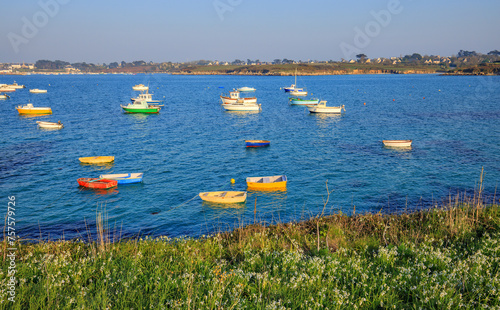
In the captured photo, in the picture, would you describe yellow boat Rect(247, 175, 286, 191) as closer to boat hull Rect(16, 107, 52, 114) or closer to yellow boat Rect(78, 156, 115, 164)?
yellow boat Rect(78, 156, 115, 164)

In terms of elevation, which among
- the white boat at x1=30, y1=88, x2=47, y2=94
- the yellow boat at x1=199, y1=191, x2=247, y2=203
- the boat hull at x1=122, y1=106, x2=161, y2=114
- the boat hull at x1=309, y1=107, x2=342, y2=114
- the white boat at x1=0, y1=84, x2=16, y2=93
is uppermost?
the white boat at x1=0, y1=84, x2=16, y2=93

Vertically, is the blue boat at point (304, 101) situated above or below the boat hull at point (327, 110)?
above

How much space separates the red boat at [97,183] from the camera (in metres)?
28.4

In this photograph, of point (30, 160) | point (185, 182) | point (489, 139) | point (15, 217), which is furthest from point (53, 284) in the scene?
point (489, 139)

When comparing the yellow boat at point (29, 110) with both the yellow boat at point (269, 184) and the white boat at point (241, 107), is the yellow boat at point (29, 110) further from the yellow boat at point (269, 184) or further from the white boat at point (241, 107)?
the yellow boat at point (269, 184)

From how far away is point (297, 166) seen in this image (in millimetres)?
35250

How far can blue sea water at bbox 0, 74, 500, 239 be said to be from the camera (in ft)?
78.4

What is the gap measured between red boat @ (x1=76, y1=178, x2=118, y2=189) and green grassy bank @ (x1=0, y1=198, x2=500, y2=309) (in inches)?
729

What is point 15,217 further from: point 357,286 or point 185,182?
point 357,286

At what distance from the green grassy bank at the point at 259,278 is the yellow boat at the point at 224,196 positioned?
1452 centimetres

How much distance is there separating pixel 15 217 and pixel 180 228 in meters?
12.0

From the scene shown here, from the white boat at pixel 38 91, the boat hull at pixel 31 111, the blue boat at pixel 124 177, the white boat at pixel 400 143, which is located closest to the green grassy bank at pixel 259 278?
the blue boat at pixel 124 177

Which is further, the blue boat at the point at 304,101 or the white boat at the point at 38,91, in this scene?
the white boat at the point at 38,91

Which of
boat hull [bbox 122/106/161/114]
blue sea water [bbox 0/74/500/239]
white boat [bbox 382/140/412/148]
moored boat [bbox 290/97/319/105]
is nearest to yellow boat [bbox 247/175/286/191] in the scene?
blue sea water [bbox 0/74/500/239]
